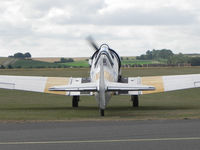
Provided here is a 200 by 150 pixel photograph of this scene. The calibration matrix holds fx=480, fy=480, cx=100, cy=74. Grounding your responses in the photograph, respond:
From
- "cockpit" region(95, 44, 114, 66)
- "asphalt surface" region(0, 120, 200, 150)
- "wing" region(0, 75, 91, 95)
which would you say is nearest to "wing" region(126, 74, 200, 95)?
"cockpit" region(95, 44, 114, 66)

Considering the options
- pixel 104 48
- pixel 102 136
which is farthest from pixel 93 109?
pixel 102 136

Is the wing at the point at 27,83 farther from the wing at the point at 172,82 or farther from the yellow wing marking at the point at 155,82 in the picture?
the wing at the point at 172,82

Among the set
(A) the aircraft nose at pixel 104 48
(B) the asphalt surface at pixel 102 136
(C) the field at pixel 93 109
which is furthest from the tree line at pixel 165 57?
(B) the asphalt surface at pixel 102 136

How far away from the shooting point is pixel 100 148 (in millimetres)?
8133

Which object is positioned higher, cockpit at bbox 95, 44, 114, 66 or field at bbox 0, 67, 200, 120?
cockpit at bbox 95, 44, 114, 66

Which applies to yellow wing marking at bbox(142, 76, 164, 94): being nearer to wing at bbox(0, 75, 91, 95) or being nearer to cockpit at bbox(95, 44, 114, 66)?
cockpit at bbox(95, 44, 114, 66)

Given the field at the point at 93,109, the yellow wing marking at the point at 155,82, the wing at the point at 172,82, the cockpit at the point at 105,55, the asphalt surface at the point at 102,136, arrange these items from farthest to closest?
the yellow wing marking at the point at 155,82 < the wing at the point at 172,82 < the cockpit at the point at 105,55 < the field at the point at 93,109 < the asphalt surface at the point at 102,136

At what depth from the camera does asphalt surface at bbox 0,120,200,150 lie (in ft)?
27.4

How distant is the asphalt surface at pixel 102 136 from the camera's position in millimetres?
8359

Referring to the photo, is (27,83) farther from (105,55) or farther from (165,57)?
(165,57)

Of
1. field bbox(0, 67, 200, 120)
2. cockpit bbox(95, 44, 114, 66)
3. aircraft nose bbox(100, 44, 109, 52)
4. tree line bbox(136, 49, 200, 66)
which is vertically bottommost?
field bbox(0, 67, 200, 120)

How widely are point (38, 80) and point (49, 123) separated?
7.55m

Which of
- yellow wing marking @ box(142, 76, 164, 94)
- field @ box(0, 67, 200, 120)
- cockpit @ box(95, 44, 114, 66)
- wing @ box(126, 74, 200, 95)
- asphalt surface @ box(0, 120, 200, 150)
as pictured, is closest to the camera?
asphalt surface @ box(0, 120, 200, 150)

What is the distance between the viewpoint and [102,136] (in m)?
9.49
